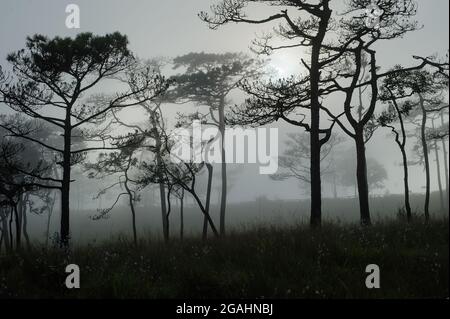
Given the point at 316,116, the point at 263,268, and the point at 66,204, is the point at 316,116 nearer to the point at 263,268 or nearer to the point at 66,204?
the point at 263,268

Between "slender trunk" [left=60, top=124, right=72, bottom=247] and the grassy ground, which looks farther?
"slender trunk" [left=60, top=124, right=72, bottom=247]

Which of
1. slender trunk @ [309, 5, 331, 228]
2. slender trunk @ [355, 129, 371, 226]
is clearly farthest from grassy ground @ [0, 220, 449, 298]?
slender trunk @ [355, 129, 371, 226]

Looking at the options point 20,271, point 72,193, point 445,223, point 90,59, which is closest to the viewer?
point 20,271

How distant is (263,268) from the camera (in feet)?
22.8

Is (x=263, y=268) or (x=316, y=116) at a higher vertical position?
(x=316, y=116)

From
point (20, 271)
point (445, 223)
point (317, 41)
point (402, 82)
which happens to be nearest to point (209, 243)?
point (20, 271)

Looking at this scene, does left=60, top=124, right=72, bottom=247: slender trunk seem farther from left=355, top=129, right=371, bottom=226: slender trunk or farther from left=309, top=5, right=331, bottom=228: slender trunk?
left=355, top=129, right=371, bottom=226: slender trunk

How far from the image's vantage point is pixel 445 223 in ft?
29.6

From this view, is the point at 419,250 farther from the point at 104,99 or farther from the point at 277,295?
the point at 104,99

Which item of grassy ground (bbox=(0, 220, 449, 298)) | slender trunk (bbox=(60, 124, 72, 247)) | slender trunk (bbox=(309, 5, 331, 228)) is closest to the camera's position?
grassy ground (bbox=(0, 220, 449, 298))

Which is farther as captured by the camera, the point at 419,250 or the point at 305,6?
the point at 305,6

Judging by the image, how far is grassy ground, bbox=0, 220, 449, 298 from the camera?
20.4 feet

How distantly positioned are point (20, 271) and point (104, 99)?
19068mm

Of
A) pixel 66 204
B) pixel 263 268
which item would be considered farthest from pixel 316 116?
pixel 66 204
